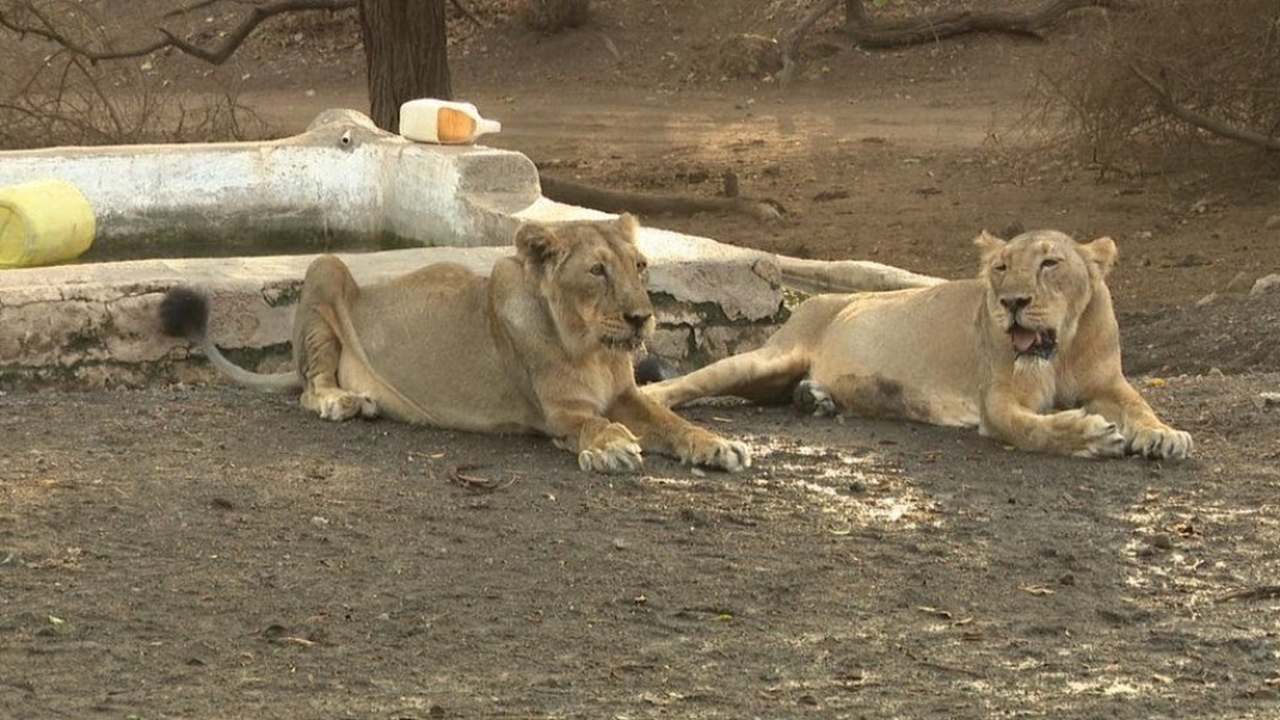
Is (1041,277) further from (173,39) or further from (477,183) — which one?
(173,39)

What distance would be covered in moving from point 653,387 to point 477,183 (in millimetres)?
2594

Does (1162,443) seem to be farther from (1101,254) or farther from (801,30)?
(801,30)

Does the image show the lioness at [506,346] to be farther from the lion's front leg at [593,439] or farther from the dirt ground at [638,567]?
the dirt ground at [638,567]

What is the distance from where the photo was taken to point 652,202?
14398mm

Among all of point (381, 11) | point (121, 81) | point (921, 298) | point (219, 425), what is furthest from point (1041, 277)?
point (121, 81)

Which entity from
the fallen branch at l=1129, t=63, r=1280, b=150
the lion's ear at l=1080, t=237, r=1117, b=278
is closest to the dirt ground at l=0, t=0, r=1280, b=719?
the lion's ear at l=1080, t=237, r=1117, b=278

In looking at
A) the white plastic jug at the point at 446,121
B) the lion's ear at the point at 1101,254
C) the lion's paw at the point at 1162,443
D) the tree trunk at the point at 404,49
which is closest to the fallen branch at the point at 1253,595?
the lion's paw at the point at 1162,443

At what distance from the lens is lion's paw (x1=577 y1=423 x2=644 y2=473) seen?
275 inches

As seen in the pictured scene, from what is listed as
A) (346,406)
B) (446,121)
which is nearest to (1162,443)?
(346,406)

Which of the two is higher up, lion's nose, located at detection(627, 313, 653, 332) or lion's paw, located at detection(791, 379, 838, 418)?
lion's nose, located at detection(627, 313, 653, 332)

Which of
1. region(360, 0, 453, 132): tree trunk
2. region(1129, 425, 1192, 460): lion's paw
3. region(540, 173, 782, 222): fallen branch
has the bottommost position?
region(540, 173, 782, 222): fallen branch

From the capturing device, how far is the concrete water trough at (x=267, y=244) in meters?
8.42

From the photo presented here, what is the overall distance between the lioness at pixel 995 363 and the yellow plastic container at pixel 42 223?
3.30m

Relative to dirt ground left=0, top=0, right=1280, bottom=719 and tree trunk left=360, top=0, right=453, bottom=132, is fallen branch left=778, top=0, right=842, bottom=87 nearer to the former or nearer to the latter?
tree trunk left=360, top=0, right=453, bottom=132
